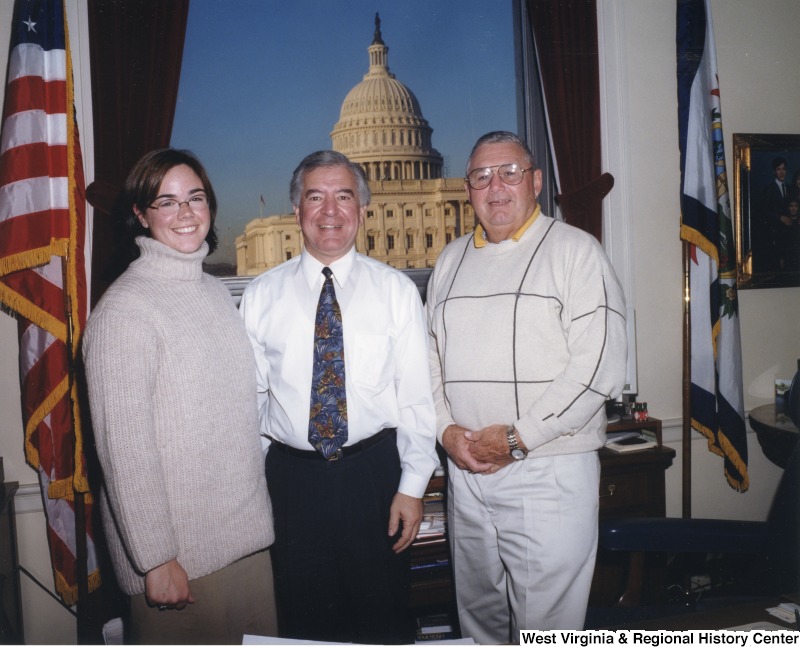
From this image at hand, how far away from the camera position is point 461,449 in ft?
5.49

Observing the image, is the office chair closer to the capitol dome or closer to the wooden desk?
the wooden desk

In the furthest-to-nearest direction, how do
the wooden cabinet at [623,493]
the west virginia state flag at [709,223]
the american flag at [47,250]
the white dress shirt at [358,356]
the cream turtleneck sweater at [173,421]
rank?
1. the west virginia state flag at [709,223]
2. the wooden cabinet at [623,493]
3. the american flag at [47,250]
4. the white dress shirt at [358,356]
5. the cream turtleneck sweater at [173,421]

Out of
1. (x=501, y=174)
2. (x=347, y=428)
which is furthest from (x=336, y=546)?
(x=501, y=174)

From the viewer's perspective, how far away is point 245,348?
1.49 metres

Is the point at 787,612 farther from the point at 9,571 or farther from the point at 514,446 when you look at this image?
the point at 9,571

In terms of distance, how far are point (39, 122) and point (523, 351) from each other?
2024 mm

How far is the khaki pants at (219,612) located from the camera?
1.33 metres

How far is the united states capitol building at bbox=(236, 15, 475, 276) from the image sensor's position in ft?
9.20

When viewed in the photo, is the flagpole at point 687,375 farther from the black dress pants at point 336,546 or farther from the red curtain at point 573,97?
the black dress pants at point 336,546

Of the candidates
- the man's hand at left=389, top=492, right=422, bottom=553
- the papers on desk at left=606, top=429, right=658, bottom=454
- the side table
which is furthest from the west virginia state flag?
the side table

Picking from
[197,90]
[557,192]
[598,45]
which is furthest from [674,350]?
[197,90]

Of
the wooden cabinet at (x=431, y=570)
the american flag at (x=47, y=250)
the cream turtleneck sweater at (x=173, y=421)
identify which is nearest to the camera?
the cream turtleneck sweater at (x=173, y=421)

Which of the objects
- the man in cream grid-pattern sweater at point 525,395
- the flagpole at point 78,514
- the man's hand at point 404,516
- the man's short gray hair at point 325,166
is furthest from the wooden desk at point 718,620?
the flagpole at point 78,514

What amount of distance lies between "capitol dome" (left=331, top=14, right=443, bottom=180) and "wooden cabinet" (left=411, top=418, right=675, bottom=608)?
1644mm
